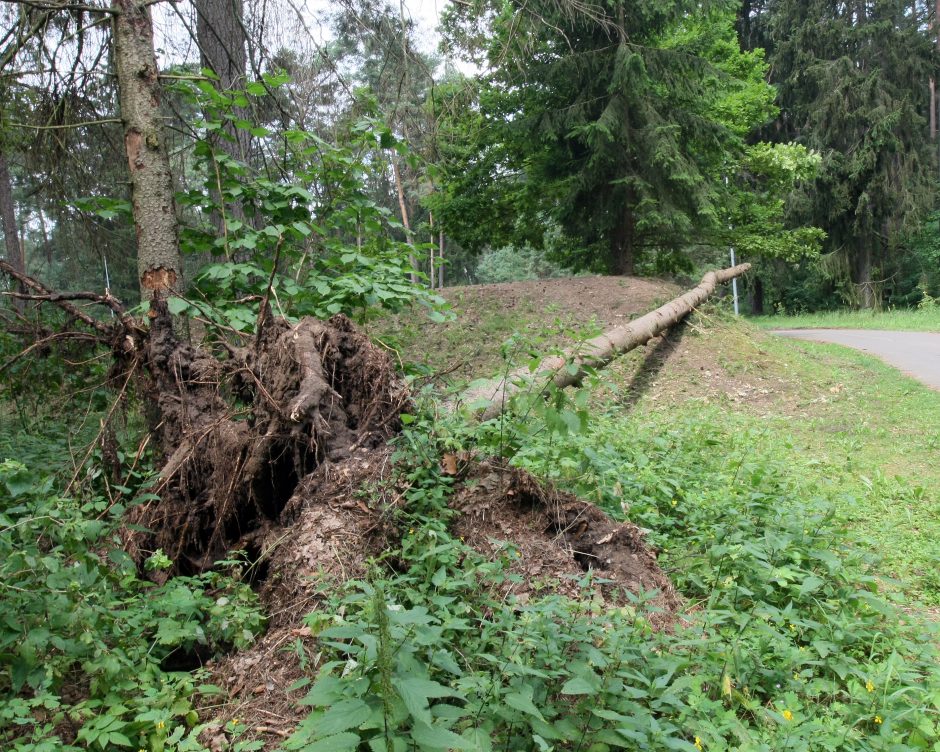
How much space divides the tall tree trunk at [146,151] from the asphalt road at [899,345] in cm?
1021

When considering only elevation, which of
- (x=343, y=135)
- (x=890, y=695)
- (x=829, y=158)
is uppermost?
(x=829, y=158)

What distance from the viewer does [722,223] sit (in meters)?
15.0

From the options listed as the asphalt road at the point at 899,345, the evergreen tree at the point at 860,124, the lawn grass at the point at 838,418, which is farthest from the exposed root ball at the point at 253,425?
the evergreen tree at the point at 860,124

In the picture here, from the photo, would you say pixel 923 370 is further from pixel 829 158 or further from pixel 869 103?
pixel 869 103

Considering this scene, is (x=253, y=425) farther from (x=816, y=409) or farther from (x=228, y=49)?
(x=816, y=409)

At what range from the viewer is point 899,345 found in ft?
48.3

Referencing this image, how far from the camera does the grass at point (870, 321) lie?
19.2m

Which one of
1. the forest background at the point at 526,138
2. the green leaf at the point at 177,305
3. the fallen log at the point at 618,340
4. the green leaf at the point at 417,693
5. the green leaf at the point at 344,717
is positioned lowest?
the green leaf at the point at 344,717

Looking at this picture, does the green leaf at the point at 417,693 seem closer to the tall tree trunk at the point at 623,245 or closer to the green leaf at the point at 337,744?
the green leaf at the point at 337,744

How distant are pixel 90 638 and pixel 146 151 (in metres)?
3.46

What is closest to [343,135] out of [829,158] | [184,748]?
[184,748]

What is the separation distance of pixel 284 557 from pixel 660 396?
7081 mm

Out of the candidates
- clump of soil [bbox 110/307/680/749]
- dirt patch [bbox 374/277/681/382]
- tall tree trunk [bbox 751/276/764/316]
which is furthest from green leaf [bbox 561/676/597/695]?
tall tree trunk [bbox 751/276/764/316]

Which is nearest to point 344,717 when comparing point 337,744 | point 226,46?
point 337,744
